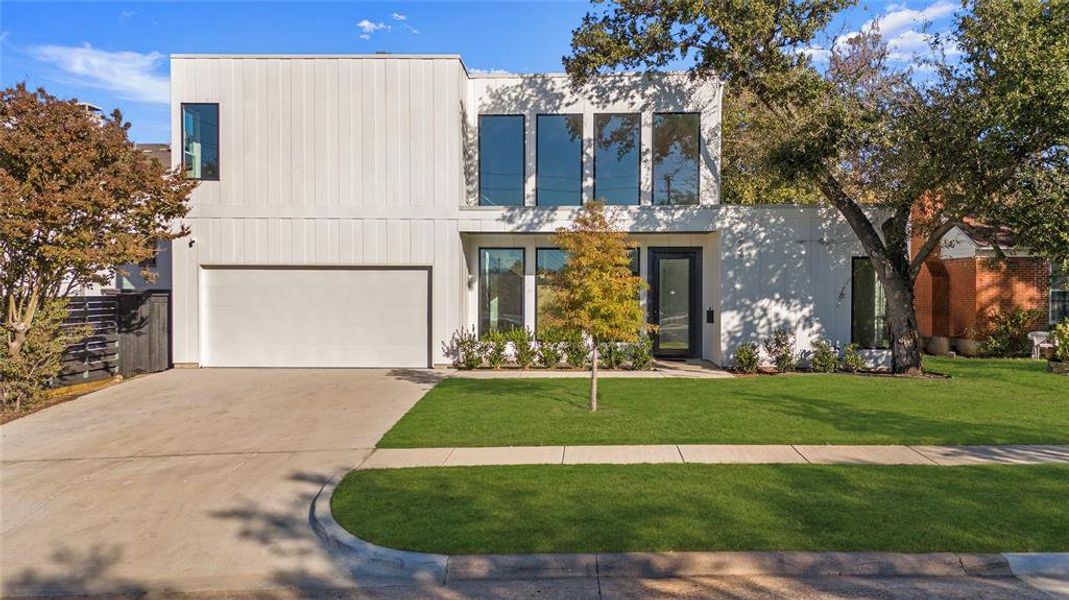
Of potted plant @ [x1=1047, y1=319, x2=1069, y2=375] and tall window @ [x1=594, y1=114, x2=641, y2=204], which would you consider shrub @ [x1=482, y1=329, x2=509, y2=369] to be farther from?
potted plant @ [x1=1047, y1=319, x2=1069, y2=375]

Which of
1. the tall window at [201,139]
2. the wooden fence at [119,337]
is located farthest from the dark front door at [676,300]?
the wooden fence at [119,337]

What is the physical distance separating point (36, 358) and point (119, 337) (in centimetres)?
313

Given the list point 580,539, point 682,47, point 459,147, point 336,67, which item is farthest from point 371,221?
point 580,539

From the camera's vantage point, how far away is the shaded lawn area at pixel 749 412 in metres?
7.76

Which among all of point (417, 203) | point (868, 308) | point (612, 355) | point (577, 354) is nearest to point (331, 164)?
point (417, 203)

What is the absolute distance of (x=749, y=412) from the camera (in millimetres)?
9180

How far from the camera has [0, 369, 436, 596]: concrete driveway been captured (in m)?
4.57

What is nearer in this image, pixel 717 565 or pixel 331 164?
pixel 717 565

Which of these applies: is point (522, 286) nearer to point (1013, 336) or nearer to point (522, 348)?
point (522, 348)

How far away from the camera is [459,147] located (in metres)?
14.2

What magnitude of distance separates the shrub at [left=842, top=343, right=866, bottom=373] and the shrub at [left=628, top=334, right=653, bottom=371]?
4208 mm

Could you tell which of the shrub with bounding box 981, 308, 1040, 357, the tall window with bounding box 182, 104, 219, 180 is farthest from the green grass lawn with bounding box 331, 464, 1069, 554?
the shrub with bounding box 981, 308, 1040, 357

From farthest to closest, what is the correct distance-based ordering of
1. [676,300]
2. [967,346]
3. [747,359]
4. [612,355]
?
[967,346] < [676,300] < [612,355] < [747,359]

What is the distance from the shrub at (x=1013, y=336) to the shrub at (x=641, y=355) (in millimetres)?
10062
